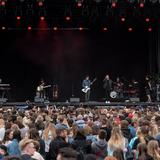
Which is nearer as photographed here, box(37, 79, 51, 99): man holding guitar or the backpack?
the backpack

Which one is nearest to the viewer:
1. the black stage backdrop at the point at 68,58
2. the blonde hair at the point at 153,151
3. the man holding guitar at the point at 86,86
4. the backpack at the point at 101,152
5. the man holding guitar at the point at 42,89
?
the blonde hair at the point at 153,151

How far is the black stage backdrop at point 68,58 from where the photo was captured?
35188 millimetres

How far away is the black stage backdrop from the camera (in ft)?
115

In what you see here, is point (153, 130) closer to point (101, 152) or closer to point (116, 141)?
point (116, 141)

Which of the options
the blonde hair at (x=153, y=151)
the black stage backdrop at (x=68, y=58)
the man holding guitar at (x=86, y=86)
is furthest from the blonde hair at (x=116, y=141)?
the black stage backdrop at (x=68, y=58)

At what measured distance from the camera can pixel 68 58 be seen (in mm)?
35469

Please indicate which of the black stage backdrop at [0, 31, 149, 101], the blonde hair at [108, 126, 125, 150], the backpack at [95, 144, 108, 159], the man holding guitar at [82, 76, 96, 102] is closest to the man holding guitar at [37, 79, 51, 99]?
the black stage backdrop at [0, 31, 149, 101]

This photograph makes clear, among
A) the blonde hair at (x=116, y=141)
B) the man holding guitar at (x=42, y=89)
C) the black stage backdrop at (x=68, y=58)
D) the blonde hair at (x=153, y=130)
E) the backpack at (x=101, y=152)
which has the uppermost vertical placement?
the black stage backdrop at (x=68, y=58)

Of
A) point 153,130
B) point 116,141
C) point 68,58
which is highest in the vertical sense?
point 68,58

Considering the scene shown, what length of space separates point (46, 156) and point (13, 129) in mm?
835

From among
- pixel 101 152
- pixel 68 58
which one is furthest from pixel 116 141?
pixel 68 58

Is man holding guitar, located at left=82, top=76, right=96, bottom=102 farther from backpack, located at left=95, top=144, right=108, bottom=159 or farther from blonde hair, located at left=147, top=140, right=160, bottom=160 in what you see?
blonde hair, located at left=147, top=140, right=160, bottom=160

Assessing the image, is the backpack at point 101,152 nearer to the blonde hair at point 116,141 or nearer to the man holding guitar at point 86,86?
the blonde hair at point 116,141

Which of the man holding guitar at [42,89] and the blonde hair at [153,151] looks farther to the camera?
the man holding guitar at [42,89]
